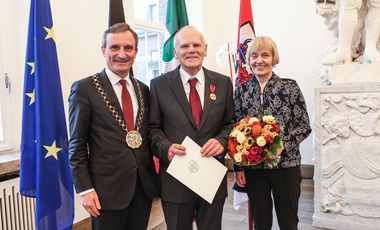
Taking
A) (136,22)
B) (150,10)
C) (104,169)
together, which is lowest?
(104,169)

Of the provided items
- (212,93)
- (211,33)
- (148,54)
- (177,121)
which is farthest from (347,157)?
(211,33)

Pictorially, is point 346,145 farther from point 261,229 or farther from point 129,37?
point 129,37

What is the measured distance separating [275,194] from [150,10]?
131 inches

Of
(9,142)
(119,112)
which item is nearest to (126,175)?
(119,112)

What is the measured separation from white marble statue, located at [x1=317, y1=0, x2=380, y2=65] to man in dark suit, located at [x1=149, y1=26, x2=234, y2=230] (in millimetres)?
1828

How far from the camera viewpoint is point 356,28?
3049mm

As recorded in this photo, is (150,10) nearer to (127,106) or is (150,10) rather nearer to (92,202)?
(127,106)

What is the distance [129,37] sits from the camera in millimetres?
1452

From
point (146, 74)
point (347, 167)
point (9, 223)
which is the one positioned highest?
point (146, 74)

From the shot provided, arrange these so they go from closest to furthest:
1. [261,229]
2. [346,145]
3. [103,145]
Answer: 1. [103,145]
2. [261,229]
3. [346,145]

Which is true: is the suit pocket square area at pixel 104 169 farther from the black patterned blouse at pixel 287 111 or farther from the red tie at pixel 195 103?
the black patterned blouse at pixel 287 111

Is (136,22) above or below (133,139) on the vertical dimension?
above

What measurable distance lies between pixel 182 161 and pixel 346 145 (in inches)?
73.1

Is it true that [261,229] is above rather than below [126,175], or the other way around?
below
